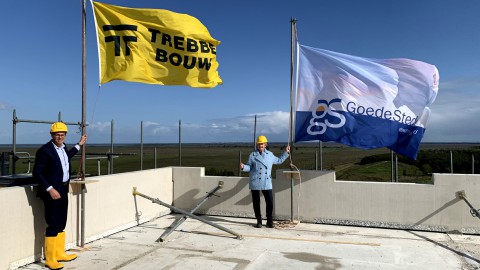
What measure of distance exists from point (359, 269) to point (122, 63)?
16.3 feet

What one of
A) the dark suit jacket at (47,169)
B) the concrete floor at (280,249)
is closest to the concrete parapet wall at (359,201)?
the concrete floor at (280,249)

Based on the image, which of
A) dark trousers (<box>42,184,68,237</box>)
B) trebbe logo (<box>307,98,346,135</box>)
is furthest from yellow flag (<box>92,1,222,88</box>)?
trebbe logo (<box>307,98,346,135</box>)

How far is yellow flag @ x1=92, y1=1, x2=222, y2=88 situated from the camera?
21.6 ft

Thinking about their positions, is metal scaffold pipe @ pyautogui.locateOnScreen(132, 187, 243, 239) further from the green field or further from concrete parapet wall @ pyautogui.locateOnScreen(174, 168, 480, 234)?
the green field

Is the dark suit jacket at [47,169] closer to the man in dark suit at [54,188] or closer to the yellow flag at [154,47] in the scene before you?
the man in dark suit at [54,188]

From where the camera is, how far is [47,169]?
18.6 ft

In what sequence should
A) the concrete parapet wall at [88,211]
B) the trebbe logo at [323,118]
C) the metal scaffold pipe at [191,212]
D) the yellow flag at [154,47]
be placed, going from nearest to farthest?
the concrete parapet wall at [88,211] → the yellow flag at [154,47] → the metal scaffold pipe at [191,212] → the trebbe logo at [323,118]

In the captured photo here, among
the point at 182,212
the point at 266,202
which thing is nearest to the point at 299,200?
the point at 266,202

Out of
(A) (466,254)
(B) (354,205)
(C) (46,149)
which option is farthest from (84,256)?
(A) (466,254)

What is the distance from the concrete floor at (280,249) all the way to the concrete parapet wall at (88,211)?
24 cm

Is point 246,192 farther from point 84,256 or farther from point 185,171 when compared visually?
point 84,256

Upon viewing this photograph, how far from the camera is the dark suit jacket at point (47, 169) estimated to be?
551 cm

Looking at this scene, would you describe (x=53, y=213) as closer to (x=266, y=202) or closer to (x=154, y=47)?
(x=154, y=47)

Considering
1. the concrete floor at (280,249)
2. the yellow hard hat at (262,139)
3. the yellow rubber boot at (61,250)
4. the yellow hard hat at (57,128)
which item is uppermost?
the yellow hard hat at (57,128)
